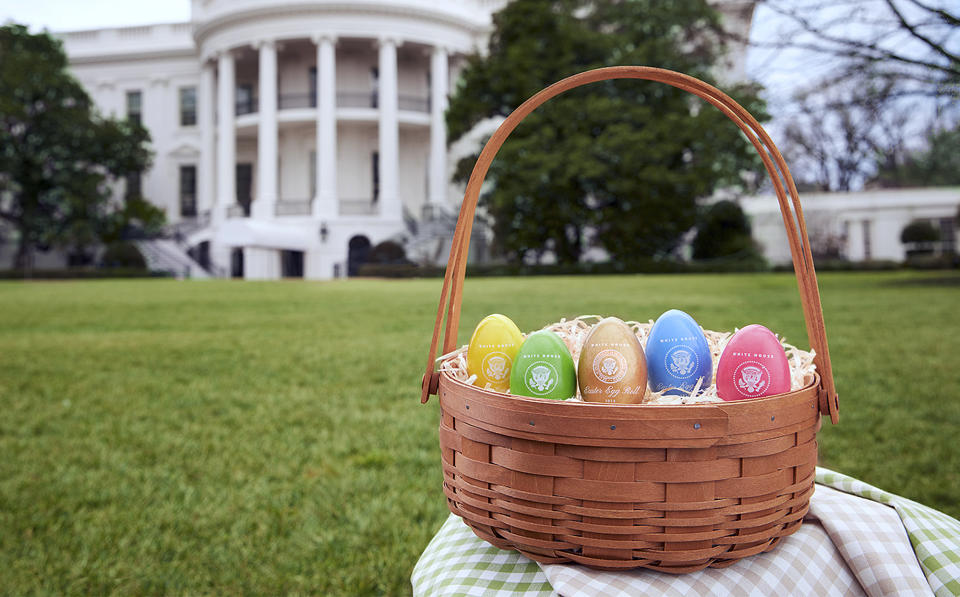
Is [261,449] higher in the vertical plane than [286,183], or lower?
lower

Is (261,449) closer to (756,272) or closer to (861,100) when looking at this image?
(861,100)

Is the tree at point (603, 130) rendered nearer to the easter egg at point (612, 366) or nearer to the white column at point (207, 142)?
the white column at point (207, 142)

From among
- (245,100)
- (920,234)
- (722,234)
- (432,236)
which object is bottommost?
(722,234)

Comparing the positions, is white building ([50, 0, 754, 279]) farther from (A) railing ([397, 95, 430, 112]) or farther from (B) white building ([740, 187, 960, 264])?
(B) white building ([740, 187, 960, 264])

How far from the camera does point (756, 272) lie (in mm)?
16062

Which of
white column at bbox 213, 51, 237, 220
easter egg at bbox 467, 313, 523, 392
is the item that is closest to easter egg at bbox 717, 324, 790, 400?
easter egg at bbox 467, 313, 523, 392

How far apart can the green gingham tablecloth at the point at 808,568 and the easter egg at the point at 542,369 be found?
259 mm

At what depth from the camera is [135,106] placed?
27.1m

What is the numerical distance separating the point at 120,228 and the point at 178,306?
1727 cm

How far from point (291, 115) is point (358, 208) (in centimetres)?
405

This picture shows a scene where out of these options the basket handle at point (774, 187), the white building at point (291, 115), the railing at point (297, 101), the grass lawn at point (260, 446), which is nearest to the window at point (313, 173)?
the white building at point (291, 115)

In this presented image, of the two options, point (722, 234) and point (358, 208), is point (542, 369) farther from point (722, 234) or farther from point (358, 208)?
point (358, 208)

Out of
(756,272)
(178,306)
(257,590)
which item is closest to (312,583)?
(257,590)

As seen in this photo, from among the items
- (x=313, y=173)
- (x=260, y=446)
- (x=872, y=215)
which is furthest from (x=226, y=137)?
(x=872, y=215)
